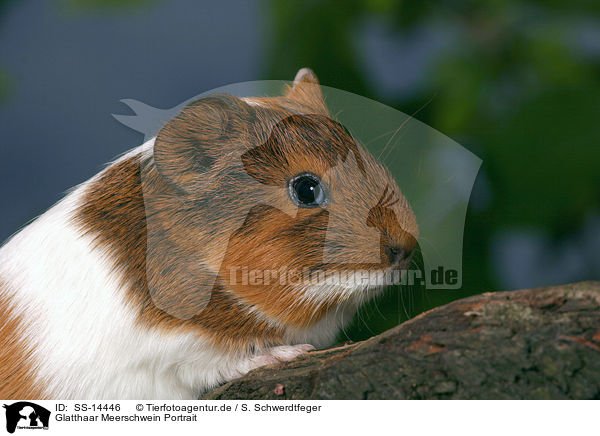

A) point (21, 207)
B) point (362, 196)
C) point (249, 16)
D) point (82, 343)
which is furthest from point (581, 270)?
point (21, 207)

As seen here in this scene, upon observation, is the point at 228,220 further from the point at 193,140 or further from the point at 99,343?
the point at 99,343

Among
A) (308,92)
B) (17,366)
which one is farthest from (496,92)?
(17,366)

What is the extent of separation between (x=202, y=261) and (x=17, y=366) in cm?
66

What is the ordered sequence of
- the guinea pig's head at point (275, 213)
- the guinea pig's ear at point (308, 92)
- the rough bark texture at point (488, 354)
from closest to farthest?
the rough bark texture at point (488, 354)
the guinea pig's head at point (275, 213)
the guinea pig's ear at point (308, 92)

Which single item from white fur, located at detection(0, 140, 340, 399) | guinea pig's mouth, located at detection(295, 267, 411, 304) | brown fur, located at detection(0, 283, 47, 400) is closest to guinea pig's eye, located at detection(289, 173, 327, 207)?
guinea pig's mouth, located at detection(295, 267, 411, 304)

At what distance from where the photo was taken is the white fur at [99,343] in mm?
1755

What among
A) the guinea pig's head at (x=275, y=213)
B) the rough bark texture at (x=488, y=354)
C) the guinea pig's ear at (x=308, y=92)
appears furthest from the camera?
the guinea pig's ear at (x=308, y=92)

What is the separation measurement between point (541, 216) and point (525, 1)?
75 centimetres

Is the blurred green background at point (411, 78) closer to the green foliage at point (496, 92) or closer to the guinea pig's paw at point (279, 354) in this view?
the green foliage at point (496, 92)

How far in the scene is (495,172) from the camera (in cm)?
211

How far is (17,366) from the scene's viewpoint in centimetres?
182

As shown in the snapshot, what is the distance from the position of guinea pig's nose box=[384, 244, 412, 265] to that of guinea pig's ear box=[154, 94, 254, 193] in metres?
0.58
